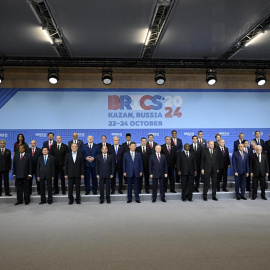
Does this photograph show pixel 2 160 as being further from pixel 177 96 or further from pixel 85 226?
pixel 177 96

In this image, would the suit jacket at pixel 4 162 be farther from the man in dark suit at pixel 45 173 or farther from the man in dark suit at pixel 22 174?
the man in dark suit at pixel 45 173

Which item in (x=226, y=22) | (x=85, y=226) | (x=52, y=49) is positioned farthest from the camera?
(x=52, y=49)

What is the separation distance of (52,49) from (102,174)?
3.92 m

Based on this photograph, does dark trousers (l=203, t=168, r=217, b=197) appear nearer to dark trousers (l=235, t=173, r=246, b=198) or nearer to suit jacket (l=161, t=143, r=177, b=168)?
dark trousers (l=235, t=173, r=246, b=198)

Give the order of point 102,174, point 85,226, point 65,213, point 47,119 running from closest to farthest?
point 85,226 → point 65,213 → point 102,174 → point 47,119

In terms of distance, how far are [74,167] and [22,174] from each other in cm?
123

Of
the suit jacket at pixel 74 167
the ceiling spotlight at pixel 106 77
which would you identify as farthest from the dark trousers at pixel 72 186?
the ceiling spotlight at pixel 106 77

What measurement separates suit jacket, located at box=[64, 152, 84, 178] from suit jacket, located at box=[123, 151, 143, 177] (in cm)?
107

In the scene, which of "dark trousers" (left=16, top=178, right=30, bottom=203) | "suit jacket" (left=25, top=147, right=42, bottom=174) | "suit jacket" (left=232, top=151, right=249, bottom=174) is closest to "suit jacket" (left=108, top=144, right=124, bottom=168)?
"suit jacket" (left=25, top=147, right=42, bottom=174)

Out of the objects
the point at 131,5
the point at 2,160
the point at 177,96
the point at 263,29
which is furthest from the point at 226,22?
the point at 2,160

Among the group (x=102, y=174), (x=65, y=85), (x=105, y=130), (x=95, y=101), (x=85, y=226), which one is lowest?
(x=85, y=226)

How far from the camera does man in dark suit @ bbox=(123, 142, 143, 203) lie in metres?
6.64

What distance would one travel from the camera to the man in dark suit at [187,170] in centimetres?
678

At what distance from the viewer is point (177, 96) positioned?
9.84 metres
